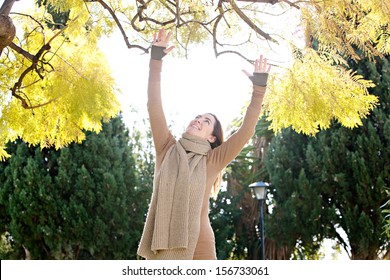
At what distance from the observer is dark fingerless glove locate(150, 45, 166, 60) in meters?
2.12

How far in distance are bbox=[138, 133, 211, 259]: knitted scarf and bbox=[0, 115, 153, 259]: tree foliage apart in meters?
4.81

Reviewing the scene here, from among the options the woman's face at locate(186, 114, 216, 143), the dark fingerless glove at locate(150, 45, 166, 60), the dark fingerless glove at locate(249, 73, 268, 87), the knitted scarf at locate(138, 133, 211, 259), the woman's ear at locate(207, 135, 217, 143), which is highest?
the dark fingerless glove at locate(150, 45, 166, 60)

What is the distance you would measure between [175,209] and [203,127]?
37cm

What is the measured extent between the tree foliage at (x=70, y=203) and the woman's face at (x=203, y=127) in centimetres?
471

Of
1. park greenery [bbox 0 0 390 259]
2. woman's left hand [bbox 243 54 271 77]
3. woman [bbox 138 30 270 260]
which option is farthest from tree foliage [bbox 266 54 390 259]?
woman [bbox 138 30 270 260]

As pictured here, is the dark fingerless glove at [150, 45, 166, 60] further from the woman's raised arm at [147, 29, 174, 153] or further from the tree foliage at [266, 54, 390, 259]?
the tree foliage at [266, 54, 390, 259]

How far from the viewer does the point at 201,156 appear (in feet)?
6.90

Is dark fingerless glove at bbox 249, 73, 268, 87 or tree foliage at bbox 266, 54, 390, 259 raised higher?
tree foliage at bbox 266, 54, 390, 259

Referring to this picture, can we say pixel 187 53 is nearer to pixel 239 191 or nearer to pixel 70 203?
pixel 70 203

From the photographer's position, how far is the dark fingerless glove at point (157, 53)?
2.12m
